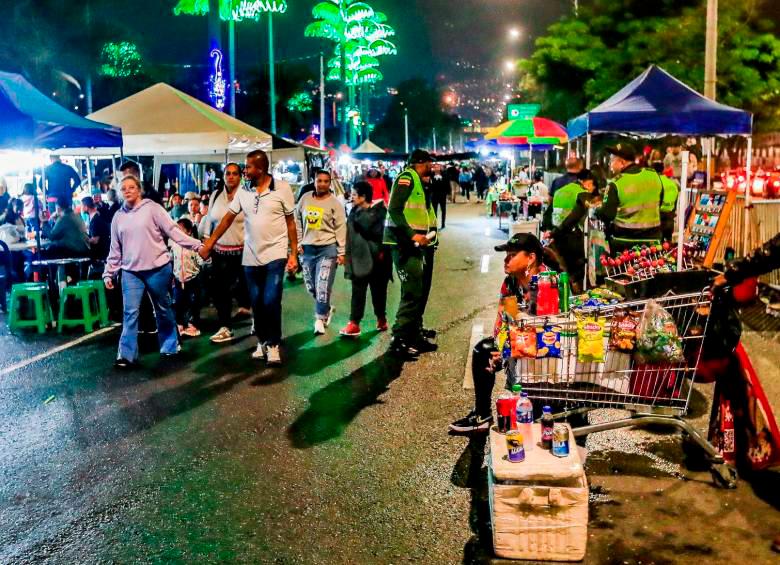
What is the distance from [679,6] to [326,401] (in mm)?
25515

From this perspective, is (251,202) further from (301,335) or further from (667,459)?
(667,459)

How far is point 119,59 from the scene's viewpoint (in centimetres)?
4909

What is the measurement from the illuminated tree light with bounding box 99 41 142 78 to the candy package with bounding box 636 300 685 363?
47.1 metres

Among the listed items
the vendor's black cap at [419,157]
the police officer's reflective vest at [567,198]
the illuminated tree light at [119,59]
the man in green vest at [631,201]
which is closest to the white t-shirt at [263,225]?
the vendor's black cap at [419,157]

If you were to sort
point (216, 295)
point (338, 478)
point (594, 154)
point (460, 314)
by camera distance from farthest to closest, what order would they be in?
point (594, 154)
point (460, 314)
point (216, 295)
point (338, 478)

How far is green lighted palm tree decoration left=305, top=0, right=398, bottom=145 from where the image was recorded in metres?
48.3

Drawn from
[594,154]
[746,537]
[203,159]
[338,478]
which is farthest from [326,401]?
[594,154]

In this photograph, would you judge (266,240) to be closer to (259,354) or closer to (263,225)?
(263,225)

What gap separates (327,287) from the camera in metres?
9.45

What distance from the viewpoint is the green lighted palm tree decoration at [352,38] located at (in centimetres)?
4828

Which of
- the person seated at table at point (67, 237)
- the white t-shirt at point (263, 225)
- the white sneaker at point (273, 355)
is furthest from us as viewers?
the person seated at table at point (67, 237)

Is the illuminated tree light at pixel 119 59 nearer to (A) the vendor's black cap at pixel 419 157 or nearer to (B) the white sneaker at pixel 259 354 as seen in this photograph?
(B) the white sneaker at pixel 259 354

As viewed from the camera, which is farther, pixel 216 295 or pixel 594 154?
pixel 594 154

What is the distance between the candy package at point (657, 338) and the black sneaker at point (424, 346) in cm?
410
